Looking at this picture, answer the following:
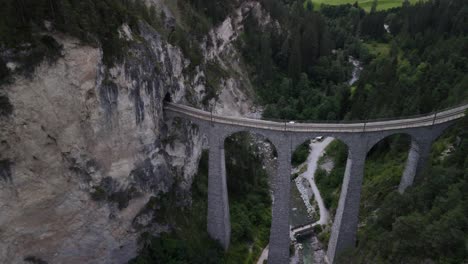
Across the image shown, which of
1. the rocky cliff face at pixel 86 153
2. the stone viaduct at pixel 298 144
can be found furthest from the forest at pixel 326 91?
the stone viaduct at pixel 298 144

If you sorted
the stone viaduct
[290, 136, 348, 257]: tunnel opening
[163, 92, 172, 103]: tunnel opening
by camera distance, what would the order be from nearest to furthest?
the stone viaduct → [163, 92, 172, 103]: tunnel opening → [290, 136, 348, 257]: tunnel opening

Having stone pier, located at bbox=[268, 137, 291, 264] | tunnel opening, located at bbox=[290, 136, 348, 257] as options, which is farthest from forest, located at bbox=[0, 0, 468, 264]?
stone pier, located at bbox=[268, 137, 291, 264]

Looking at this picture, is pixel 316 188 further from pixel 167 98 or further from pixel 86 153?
pixel 86 153

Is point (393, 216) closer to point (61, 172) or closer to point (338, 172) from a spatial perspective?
point (338, 172)

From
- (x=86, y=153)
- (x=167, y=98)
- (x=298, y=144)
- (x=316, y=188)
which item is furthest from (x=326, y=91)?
(x=86, y=153)

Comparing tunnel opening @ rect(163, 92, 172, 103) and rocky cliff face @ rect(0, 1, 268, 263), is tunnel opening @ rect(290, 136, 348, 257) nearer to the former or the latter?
rocky cliff face @ rect(0, 1, 268, 263)

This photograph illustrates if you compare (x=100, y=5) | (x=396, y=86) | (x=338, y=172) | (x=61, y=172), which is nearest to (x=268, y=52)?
(x=396, y=86)

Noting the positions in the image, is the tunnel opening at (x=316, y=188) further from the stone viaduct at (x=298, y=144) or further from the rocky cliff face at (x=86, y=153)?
the rocky cliff face at (x=86, y=153)
